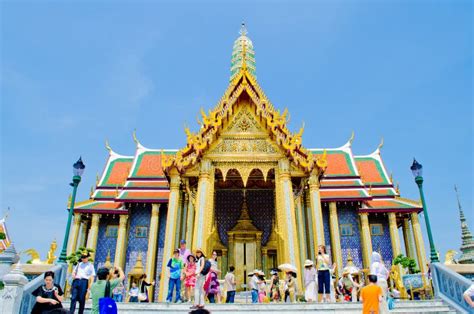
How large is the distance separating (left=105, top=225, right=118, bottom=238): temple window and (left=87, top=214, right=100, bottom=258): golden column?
1.85 ft

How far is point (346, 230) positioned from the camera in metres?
19.7

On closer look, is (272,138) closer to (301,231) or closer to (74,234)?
(301,231)

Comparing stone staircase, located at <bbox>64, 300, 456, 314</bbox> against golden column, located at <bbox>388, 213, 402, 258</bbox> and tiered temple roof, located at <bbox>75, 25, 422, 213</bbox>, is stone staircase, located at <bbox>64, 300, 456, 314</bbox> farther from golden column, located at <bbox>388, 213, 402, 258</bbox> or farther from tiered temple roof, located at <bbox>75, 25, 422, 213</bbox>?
golden column, located at <bbox>388, 213, 402, 258</bbox>

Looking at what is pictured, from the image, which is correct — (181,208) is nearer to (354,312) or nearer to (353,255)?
(353,255)

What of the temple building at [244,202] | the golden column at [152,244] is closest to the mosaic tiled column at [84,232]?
the temple building at [244,202]

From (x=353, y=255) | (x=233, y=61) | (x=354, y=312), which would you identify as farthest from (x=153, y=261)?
(x=233, y=61)

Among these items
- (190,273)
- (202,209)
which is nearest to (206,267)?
(190,273)

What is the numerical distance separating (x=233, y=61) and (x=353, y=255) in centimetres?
2463

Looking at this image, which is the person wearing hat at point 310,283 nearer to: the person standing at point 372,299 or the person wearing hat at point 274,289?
the person wearing hat at point 274,289

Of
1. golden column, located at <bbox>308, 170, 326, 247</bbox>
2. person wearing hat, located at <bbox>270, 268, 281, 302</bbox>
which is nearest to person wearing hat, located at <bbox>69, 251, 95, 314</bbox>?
person wearing hat, located at <bbox>270, 268, 281, 302</bbox>

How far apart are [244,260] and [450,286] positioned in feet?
30.5

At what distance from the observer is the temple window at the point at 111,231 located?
779 inches

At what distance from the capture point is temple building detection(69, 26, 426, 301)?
586 inches

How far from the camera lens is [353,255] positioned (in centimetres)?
1922
